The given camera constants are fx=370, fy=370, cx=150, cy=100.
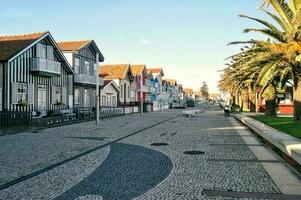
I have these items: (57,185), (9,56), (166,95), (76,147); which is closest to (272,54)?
(76,147)

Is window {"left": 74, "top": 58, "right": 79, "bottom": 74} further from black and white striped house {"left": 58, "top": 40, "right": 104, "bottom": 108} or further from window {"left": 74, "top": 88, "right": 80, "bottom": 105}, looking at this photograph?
window {"left": 74, "top": 88, "right": 80, "bottom": 105}

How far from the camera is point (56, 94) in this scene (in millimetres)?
30812

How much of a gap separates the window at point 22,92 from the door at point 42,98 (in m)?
1.94

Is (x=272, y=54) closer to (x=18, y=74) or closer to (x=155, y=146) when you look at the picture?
(x=155, y=146)

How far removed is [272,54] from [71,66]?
1985 cm

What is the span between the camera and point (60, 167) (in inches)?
371

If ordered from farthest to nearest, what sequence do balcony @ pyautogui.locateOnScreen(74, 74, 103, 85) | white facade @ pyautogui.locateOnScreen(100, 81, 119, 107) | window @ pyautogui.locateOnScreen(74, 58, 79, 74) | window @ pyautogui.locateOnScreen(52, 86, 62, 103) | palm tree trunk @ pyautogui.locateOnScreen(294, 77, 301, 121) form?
white facade @ pyautogui.locateOnScreen(100, 81, 119, 107)
window @ pyautogui.locateOnScreen(74, 58, 79, 74)
balcony @ pyautogui.locateOnScreen(74, 74, 103, 85)
window @ pyautogui.locateOnScreen(52, 86, 62, 103)
palm tree trunk @ pyautogui.locateOnScreen(294, 77, 301, 121)

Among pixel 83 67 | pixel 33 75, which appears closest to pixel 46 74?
pixel 33 75

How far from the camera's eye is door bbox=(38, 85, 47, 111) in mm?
28266

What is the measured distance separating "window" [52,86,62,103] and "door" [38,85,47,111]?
124cm

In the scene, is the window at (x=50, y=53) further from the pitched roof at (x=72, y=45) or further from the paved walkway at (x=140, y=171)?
the paved walkway at (x=140, y=171)

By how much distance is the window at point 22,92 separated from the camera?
2580cm

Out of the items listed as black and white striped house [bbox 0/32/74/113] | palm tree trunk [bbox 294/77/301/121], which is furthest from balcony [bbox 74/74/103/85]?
palm tree trunk [bbox 294/77/301/121]

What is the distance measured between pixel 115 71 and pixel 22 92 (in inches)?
1050
